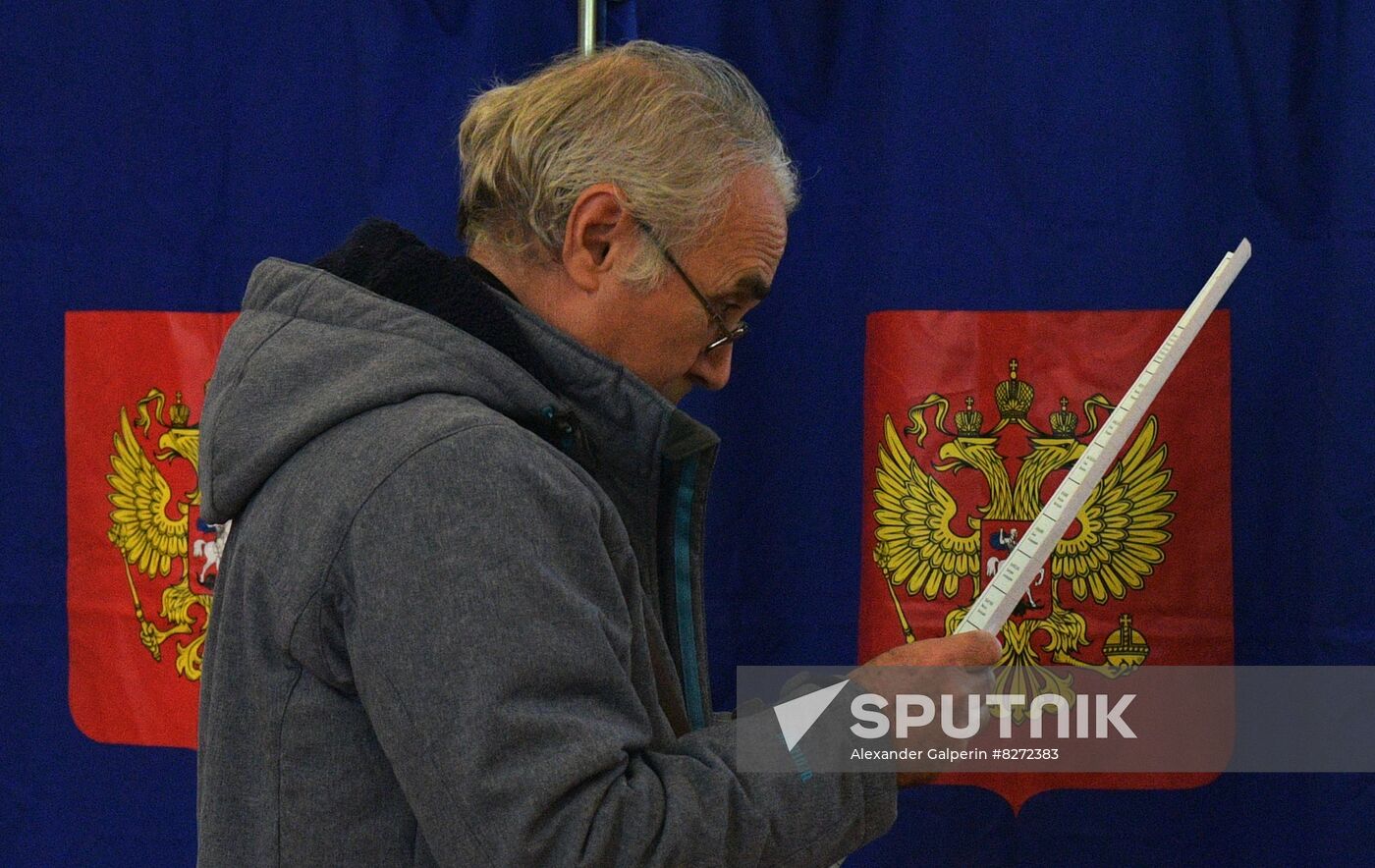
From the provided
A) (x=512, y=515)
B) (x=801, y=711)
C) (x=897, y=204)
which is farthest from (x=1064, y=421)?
(x=512, y=515)

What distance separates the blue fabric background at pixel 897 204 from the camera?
4.84ft

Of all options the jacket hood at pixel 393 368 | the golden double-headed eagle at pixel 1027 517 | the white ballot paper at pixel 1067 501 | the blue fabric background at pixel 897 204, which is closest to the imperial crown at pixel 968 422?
the golden double-headed eagle at pixel 1027 517

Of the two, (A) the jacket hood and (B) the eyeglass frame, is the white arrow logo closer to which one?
(A) the jacket hood

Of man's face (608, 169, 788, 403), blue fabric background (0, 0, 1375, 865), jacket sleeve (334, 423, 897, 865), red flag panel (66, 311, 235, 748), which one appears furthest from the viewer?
red flag panel (66, 311, 235, 748)

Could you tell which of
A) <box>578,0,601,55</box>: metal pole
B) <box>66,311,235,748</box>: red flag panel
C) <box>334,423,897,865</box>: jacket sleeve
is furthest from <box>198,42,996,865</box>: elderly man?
<box>66,311,235,748</box>: red flag panel

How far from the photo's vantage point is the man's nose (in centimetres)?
113

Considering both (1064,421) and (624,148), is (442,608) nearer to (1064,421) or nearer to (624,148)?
(624,148)

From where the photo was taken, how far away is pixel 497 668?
31.6 inches

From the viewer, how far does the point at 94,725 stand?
187cm

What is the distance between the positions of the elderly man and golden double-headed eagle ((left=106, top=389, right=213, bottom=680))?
0.91 m

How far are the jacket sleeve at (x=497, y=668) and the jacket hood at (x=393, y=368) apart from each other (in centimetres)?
7

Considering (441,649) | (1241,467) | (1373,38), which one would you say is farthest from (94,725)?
(1373,38)

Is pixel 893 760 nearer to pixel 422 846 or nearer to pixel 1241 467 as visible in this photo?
pixel 422 846

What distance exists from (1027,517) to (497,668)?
89 centimetres
